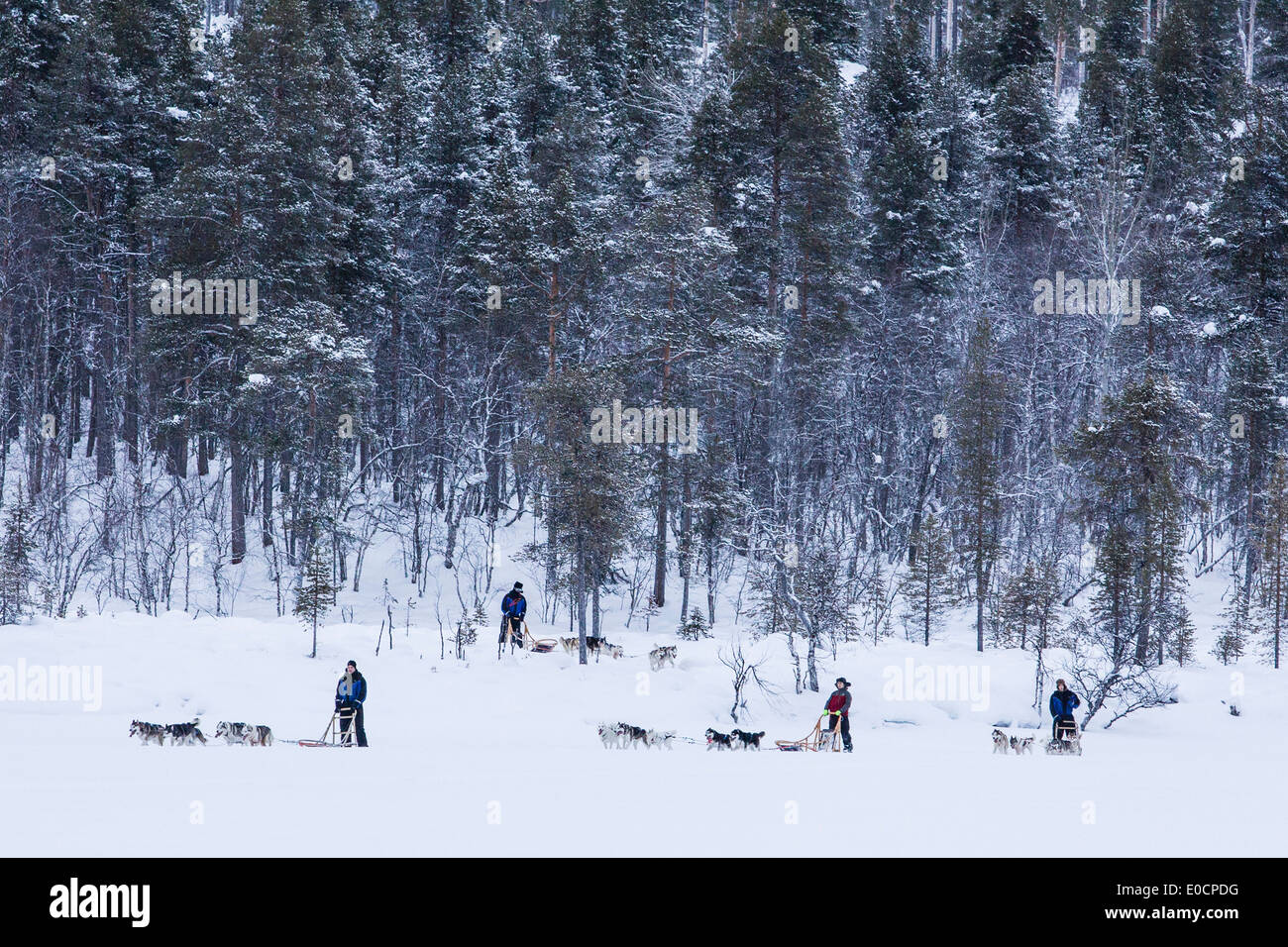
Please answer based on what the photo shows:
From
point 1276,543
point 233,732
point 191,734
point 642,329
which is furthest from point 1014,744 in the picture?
point 642,329

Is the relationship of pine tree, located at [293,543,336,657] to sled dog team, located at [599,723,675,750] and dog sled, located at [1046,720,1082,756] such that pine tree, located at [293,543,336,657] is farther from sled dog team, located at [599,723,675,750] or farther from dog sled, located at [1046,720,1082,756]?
dog sled, located at [1046,720,1082,756]

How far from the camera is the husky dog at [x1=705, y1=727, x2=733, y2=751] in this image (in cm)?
1434

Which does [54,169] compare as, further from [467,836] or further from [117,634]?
[467,836]

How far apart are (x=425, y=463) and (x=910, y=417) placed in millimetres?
17418

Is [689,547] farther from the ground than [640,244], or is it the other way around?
[640,244]

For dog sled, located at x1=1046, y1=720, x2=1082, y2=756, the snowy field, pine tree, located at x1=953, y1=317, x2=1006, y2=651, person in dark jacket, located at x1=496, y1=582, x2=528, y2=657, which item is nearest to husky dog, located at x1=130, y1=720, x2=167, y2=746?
the snowy field

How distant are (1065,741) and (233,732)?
487 inches

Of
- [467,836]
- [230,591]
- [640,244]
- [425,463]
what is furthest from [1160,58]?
[467,836]

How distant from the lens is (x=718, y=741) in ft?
47.2

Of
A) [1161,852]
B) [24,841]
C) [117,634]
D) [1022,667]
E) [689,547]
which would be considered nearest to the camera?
[24,841]

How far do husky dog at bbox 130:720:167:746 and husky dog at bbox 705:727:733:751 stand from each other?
25.4 ft

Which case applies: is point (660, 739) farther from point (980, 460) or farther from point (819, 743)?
point (980, 460)

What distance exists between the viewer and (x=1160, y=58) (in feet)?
128

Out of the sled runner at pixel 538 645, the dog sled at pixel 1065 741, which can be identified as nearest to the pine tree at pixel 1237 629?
the dog sled at pixel 1065 741
